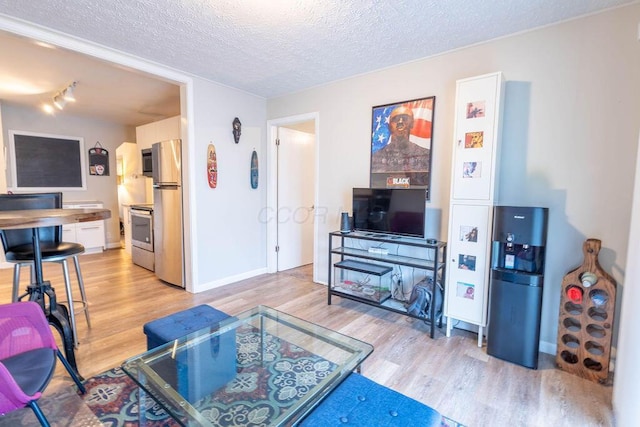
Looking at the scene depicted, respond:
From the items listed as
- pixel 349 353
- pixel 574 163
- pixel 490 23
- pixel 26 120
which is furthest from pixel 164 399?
pixel 26 120

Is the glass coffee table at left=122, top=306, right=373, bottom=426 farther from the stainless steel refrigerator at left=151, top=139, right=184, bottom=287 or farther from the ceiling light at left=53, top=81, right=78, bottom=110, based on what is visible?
the ceiling light at left=53, top=81, right=78, bottom=110

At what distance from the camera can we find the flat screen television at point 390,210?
8.68 feet

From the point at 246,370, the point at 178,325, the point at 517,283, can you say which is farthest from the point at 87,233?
the point at 517,283

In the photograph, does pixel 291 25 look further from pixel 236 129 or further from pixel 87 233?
pixel 87 233

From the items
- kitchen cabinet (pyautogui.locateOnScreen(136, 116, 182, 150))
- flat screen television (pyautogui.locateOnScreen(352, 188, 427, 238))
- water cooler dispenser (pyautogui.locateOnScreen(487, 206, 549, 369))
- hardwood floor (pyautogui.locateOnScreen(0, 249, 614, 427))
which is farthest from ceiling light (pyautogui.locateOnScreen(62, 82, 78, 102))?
water cooler dispenser (pyautogui.locateOnScreen(487, 206, 549, 369))

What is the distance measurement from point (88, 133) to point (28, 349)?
17.3 feet

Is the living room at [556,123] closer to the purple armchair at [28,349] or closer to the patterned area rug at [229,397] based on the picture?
the patterned area rug at [229,397]

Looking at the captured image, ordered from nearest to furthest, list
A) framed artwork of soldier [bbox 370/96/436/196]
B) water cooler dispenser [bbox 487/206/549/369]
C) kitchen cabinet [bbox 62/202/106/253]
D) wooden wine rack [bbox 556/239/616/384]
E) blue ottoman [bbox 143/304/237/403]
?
blue ottoman [bbox 143/304/237/403] → wooden wine rack [bbox 556/239/616/384] → water cooler dispenser [bbox 487/206/549/369] → framed artwork of soldier [bbox 370/96/436/196] → kitchen cabinet [bbox 62/202/106/253]

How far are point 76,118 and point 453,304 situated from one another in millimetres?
6480

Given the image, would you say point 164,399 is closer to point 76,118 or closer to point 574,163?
point 574,163

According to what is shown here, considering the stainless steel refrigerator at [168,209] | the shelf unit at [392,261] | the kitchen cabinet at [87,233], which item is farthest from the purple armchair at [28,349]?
the kitchen cabinet at [87,233]

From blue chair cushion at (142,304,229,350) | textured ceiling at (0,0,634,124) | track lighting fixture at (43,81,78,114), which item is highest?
textured ceiling at (0,0,634,124)

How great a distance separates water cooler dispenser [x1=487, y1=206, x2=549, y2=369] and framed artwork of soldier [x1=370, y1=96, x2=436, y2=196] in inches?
32.8

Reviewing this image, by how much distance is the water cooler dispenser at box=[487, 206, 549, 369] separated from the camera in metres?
2.02
